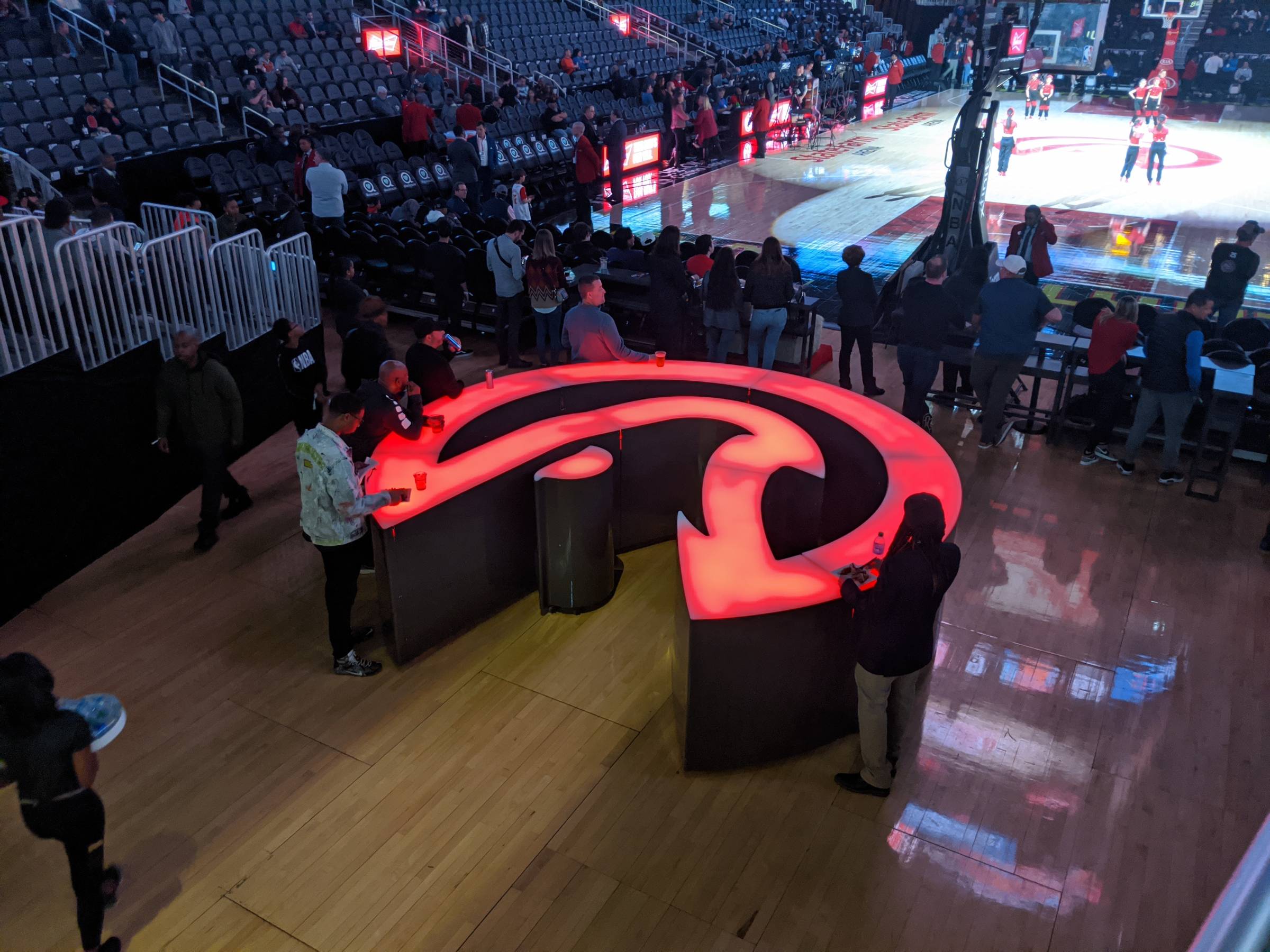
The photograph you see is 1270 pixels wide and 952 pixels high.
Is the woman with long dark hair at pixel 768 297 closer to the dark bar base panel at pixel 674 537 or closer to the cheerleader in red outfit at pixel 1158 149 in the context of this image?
the dark bar base panel at pixel 674 537

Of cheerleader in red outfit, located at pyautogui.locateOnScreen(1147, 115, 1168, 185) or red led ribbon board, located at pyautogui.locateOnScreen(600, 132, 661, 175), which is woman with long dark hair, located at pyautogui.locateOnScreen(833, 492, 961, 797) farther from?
cheerleader in red outfit, located at pyautogui.locateOnScreen(1147, 115, 1168, 185)

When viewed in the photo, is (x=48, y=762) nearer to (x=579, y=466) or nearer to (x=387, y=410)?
(x=387, y=410)

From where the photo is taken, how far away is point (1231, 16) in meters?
28.9

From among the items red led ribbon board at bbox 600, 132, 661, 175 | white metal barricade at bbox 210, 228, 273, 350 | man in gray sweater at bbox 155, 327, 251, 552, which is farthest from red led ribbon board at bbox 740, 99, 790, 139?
man in gray sweater at bbox 155, 327, 251, 552

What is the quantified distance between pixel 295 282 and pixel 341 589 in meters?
4.57

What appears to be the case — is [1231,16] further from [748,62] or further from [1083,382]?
[1083,382]

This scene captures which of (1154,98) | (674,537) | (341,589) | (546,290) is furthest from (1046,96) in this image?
(341,589)

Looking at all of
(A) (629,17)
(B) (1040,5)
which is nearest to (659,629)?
(B) (1040,5)

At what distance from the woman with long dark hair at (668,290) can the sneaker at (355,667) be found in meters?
4.54

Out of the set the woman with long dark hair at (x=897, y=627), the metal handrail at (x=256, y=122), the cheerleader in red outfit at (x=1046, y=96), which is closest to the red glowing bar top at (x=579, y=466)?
the woman with long dark hair at (x=897, y=627)

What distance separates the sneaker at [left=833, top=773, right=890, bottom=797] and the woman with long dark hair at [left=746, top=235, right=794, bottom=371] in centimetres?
409

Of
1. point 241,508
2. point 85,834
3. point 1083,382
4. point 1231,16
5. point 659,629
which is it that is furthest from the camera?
point 1231,16

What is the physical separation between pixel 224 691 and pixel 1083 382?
7131 mm

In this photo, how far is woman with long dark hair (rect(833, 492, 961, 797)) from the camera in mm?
3852
